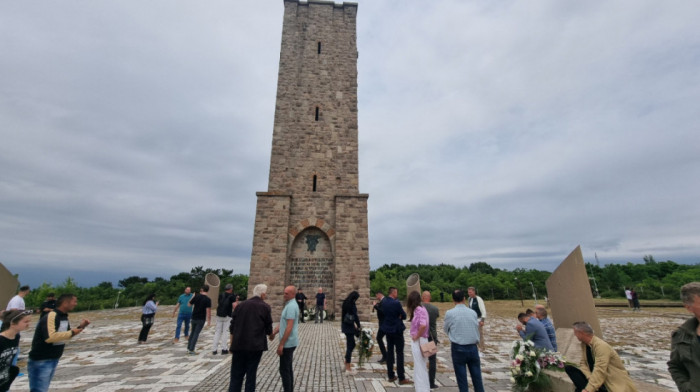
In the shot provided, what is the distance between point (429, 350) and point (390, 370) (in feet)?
4.76

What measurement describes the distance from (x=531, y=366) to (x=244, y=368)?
418cm

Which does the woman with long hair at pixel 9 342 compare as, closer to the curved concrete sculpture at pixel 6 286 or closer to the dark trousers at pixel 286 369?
the dark trousers at pixel 286 369

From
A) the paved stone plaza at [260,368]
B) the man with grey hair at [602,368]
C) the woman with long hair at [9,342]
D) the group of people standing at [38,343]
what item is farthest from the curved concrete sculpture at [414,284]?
the woman with long hair at [9,342]

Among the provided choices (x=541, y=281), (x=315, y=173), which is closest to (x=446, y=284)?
(x=541, y=281)

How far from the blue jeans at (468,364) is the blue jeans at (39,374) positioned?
5.26 meters

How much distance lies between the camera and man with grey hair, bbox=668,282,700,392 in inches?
94.8

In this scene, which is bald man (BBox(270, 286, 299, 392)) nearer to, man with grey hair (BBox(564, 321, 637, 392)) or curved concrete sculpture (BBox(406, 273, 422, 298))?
man with grey hair (BBox(564, 321, 637, 392))

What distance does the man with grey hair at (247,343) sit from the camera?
398 centimetres

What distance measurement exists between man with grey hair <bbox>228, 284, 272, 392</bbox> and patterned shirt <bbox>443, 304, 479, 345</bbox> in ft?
8.69

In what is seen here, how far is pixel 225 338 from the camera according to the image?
7.51 meters

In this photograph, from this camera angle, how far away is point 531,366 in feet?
13.8

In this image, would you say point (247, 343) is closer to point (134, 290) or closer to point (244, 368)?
point (244, 368)

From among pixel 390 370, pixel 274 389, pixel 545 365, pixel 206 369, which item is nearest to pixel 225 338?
pixel 206 369

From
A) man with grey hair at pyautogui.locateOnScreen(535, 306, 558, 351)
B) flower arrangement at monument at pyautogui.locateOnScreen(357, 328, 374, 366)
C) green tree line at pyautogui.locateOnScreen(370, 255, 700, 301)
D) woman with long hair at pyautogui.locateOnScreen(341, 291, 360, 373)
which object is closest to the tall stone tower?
flower arrangement at monument at pyautogui.locateOnScreen(357, 328, 374, 366)
